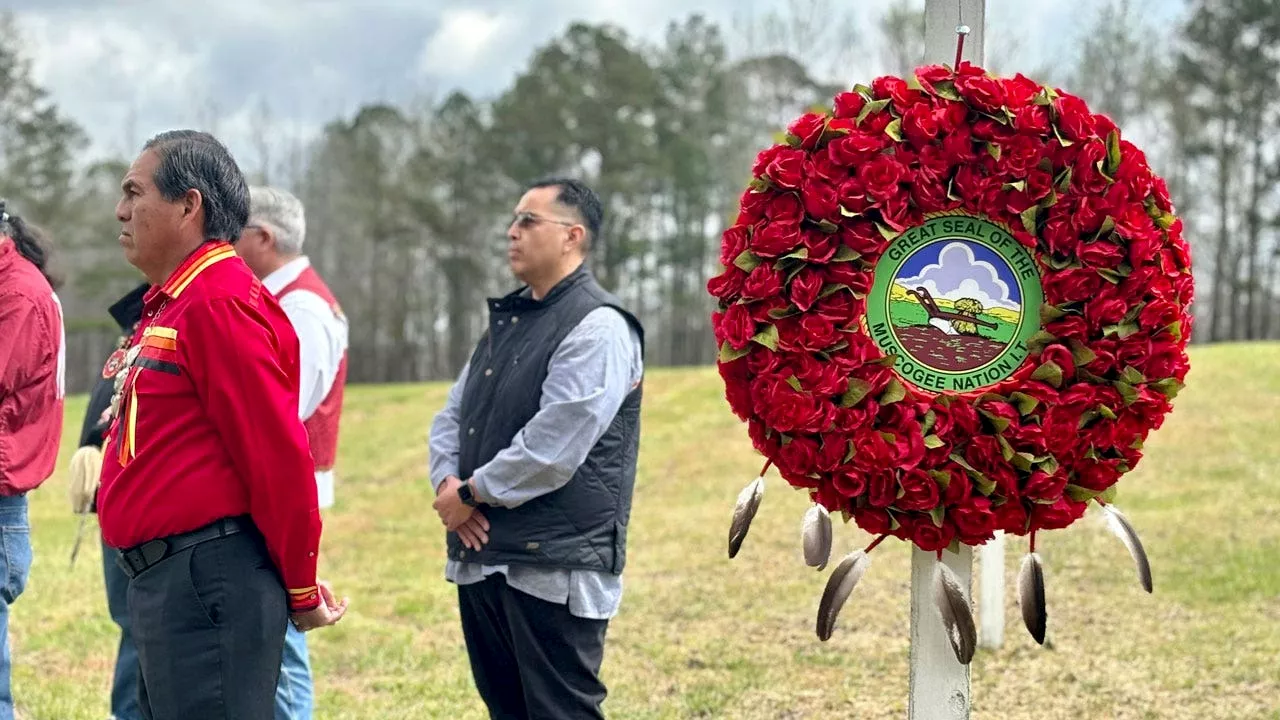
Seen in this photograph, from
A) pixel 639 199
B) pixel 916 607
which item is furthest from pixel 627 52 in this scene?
pixel 916 607

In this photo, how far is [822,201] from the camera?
9.59 ft

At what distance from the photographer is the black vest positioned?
364 cm

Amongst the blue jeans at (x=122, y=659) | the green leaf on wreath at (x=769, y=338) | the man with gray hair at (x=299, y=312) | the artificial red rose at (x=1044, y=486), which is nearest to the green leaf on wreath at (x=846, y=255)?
the green leaf on wreath at (x=769, y=338)

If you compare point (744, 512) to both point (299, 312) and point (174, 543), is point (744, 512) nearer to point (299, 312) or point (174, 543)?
point (174, 543)

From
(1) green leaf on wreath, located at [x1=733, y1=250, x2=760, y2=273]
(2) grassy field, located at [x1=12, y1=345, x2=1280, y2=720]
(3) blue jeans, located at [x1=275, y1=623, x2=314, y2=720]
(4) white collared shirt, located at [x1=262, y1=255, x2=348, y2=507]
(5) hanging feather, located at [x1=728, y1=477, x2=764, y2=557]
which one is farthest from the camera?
(2) grassy field, located at [x1=12, y1=345, x2=1280, y2=720]

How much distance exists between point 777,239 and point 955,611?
1004 millimetres

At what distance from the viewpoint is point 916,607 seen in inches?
122

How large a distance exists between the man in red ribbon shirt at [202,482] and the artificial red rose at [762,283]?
113cm

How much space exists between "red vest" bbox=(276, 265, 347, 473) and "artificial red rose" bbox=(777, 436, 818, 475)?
6.43 feet

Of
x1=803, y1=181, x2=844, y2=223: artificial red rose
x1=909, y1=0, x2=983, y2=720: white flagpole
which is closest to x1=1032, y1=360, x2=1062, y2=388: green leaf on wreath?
x1=909, y1=0, x2=983, y2=720: white flagpole

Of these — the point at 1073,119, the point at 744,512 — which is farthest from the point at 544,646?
the point at 1073,119

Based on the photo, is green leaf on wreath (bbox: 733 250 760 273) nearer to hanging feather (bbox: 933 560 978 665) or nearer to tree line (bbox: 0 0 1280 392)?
hanging feather (bbox: 933 560 978 665)

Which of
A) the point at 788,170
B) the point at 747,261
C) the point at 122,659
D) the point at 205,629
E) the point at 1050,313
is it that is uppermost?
the point at 788,170

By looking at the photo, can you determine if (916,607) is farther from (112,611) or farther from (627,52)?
(627,52)
